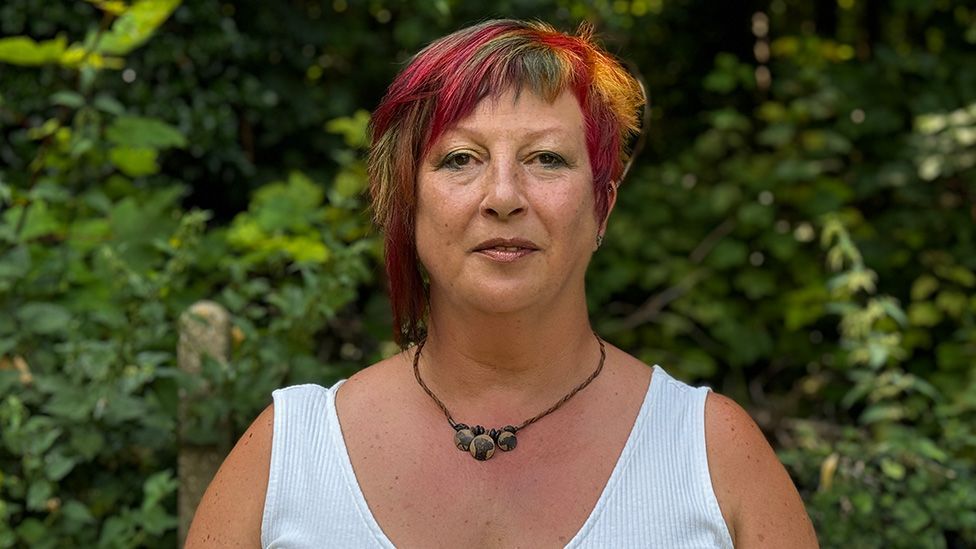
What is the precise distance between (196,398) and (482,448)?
1.13 meters

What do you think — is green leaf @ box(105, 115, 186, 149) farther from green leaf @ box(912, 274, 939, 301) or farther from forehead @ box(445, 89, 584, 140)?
green leaf @ box(912, 274, 939, 301)

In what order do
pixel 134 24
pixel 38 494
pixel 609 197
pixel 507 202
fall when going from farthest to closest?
pixel 134 24 → pixel 38 494 → pixel 609 197 → pixel 507 202

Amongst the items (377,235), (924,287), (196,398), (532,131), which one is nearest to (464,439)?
(532,131)

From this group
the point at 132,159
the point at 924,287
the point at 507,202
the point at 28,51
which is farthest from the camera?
the point at 924,287

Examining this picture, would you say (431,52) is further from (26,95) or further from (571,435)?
(26,95)

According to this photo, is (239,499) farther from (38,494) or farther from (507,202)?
(38,494)

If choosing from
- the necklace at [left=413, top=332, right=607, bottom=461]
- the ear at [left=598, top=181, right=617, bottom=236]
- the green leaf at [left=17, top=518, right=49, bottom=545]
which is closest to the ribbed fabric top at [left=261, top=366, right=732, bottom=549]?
the necklace at [left=413, top=332, right=607, bottom=461]

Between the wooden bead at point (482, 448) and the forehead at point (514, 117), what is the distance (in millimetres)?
440

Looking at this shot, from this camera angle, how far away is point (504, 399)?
6.17 ft

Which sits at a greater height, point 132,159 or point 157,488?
point 132,159

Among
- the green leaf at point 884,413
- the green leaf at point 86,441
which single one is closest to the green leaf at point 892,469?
the green leaf at point 884,413

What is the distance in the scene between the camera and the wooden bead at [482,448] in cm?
183

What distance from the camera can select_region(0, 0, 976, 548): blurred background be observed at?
2.77 m

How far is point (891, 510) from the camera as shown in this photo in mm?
2986
